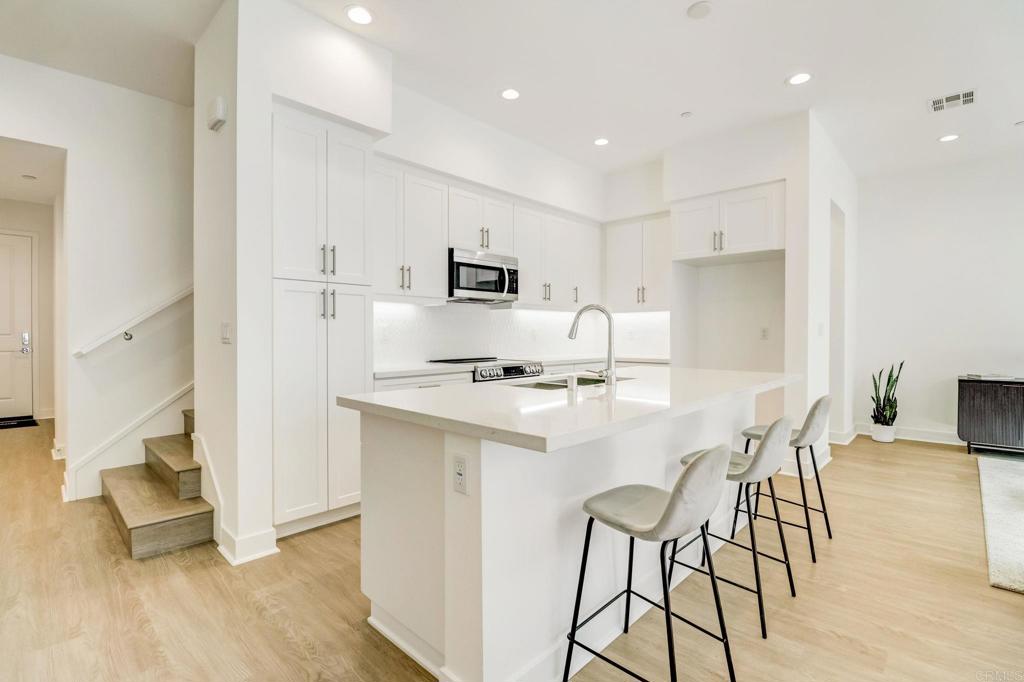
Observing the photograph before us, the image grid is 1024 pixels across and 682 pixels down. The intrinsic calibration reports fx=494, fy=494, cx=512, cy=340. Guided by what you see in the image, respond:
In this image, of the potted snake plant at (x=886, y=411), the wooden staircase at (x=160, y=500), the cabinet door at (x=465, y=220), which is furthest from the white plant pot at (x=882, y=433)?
the wooden staircase at (x=160, y=500)

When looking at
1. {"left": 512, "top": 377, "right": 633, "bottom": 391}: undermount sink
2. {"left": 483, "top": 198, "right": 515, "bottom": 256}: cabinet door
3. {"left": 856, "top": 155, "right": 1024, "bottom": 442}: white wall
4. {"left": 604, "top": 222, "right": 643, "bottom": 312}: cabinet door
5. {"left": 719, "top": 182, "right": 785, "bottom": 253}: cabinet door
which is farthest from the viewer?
{"left": 604, "top": 222, "right": 643, "bottom": 312}: cabinet door

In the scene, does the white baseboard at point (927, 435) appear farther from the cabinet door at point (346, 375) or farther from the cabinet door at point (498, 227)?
the cabinet door at point (346, 375)

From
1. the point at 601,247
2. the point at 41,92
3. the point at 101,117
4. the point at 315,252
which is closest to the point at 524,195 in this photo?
the point at 601,247

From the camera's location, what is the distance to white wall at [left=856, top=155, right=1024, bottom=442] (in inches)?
199

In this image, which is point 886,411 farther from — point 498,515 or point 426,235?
point 498,515

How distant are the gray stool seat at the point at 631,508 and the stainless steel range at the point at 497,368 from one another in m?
2.23

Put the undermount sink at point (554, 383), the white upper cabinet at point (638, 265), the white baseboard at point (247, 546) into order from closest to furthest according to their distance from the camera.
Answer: the undermount sink at point (554, 383) → the white baseboard at point (247, 546) → the white upper cabinet at point (638, 265)

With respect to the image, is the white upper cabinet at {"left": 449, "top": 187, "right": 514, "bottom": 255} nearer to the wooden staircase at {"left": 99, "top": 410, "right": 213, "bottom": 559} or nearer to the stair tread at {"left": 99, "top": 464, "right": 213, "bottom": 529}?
the wooden staircase at {"left": 99, "top": 410, "right": 213, "bottom": 559}

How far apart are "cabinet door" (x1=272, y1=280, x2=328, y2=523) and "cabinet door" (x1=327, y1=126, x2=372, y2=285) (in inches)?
9.4

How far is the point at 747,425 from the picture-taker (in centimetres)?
311

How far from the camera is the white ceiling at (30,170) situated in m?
3.43

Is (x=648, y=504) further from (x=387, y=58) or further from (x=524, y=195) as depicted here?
(x=524, y=195)

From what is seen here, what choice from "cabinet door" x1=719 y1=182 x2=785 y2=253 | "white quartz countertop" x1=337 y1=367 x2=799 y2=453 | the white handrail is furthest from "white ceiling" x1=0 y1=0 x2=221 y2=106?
"cabinet door" x1=719 y1=182 x2=785 y2=253

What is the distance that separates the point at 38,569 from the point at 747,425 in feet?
12.9
